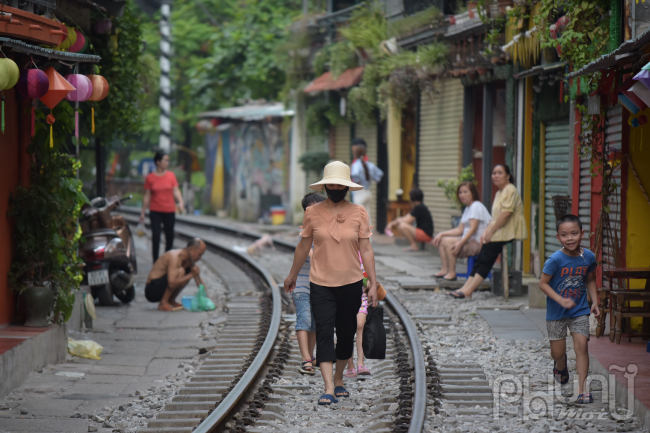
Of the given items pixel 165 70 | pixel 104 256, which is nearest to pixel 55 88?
pixel 104 256

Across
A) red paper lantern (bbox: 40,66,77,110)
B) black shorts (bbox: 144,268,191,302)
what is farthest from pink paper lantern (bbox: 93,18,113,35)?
red paper lantern (bbox: 40,66,77,110)

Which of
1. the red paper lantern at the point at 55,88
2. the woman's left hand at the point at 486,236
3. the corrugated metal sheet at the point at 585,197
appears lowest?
the woman's left hand at the point at 486,236

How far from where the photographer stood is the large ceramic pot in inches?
312

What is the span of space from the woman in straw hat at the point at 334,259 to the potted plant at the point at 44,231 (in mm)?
2891

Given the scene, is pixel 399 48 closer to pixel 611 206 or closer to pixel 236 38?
pixel 611 206

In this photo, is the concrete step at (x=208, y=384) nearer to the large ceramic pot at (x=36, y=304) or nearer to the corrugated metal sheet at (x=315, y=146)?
the large ceramic pot at (x=36, y=304)

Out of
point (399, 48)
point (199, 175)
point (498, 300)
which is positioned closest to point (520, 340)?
point (498, 300)

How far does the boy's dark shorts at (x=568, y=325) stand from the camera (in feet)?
20.8

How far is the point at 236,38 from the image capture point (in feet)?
101

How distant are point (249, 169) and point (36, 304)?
20159 millimetres

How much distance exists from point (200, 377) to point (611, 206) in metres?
4.71

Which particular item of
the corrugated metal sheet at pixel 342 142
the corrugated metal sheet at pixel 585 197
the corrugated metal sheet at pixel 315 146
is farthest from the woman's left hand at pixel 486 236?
the corrugated metal sheet at pixel 315 146

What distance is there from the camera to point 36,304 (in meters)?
7.94

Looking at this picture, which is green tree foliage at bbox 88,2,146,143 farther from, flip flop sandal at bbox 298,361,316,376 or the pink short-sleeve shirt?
the pink short-sleeve shirt
